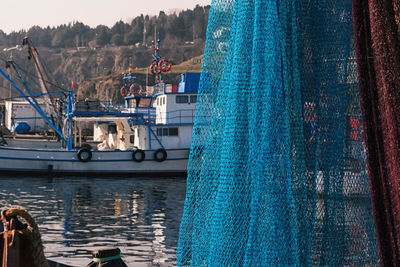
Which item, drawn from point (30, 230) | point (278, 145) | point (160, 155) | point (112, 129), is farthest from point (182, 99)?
point (30, 230)

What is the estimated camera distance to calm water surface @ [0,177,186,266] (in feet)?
36.1

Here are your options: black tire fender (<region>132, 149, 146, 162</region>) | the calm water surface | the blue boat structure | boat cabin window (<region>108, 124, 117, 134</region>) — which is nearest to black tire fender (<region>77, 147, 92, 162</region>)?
the blue boat structure

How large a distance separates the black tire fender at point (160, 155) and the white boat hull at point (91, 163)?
18 cm

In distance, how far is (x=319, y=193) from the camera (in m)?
3.76

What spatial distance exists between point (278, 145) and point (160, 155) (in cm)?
2309

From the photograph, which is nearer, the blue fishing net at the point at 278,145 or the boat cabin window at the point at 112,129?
the blue fishing net at the point at 278,145

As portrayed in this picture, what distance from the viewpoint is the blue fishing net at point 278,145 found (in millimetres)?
3379

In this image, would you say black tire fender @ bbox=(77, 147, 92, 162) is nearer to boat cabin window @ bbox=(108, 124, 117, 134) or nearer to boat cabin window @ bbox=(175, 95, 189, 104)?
boat cabin window @ bbox=(175, 95, 189, 104)

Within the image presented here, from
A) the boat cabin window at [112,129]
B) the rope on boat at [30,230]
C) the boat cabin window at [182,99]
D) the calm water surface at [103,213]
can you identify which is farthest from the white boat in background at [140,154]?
the rope on boat at [30,230]

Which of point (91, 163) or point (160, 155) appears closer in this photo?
point (160, 155)

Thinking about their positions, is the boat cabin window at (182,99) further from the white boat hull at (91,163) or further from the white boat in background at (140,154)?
the white boat hull at (91,163)

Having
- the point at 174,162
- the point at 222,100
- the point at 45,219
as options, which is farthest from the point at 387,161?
the point at 174,162

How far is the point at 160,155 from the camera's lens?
86.5 feet

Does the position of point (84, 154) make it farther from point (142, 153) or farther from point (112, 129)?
point (112, 129)
